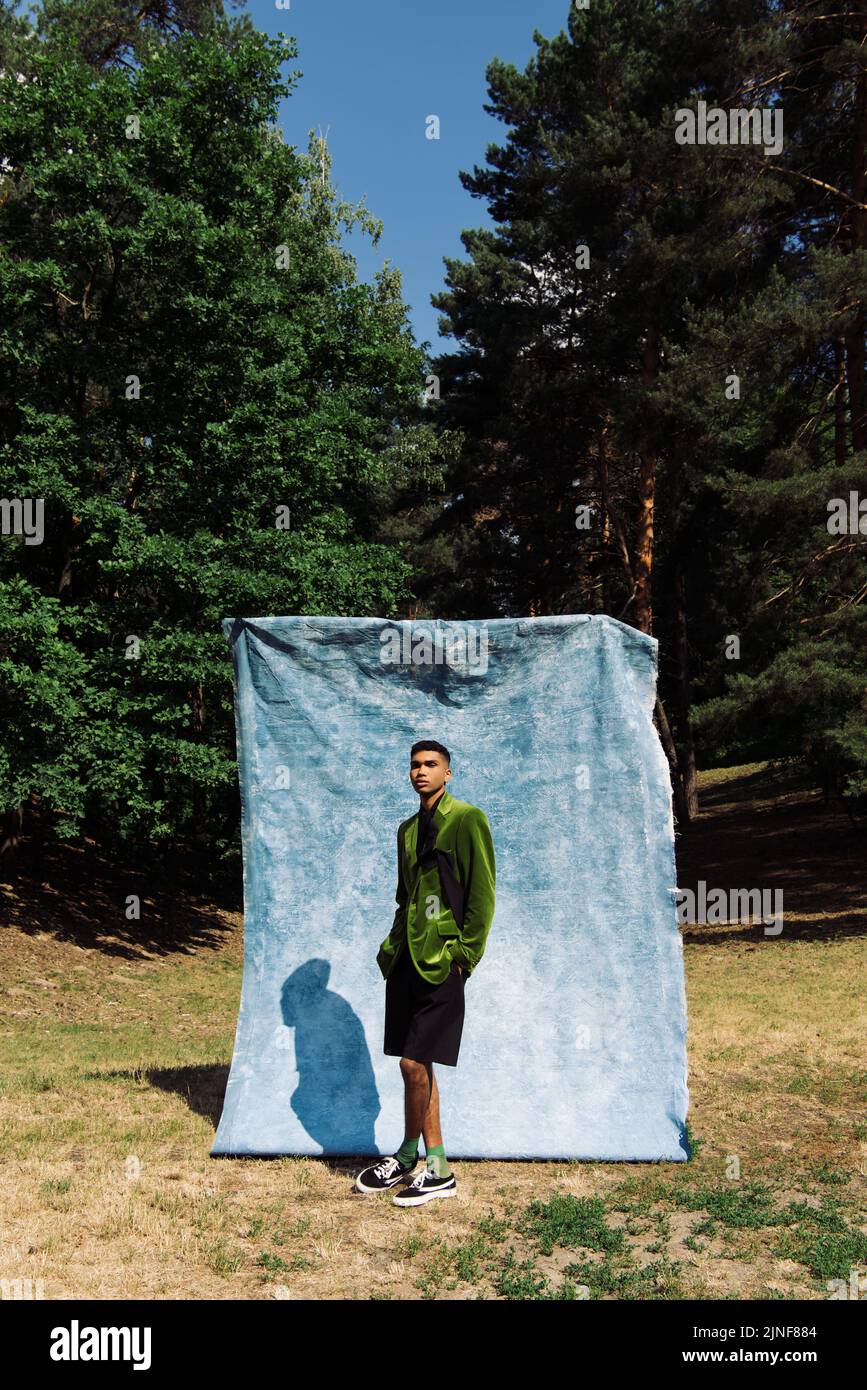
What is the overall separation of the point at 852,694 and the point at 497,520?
1434 cm

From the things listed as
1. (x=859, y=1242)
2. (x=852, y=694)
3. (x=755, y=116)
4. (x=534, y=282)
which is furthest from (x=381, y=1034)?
(x=534, y=282)

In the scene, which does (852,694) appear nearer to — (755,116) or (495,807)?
(755,116)

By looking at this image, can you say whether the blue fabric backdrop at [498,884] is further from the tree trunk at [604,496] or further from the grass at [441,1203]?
the tree trunk at [604,496]

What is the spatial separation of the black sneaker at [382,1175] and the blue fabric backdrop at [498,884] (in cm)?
50

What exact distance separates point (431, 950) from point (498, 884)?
1.03m

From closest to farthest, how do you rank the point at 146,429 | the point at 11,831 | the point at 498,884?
the point at 498,884 < the point at 146,429 < the point at 11,831

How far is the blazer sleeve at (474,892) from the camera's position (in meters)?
5.72

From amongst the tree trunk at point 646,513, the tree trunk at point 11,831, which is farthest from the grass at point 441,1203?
the tree trunk at point 646,513

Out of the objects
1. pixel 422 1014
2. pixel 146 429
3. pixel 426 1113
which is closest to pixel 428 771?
pixel 422 1014

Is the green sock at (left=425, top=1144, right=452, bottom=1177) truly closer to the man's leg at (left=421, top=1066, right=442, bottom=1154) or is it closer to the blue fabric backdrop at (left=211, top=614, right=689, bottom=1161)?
the man's leg at (left=421, top=1066, right=442, bottom=1154)

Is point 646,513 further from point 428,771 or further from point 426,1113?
point 426,1113

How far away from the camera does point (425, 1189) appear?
5.72 meters

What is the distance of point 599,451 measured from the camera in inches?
1102

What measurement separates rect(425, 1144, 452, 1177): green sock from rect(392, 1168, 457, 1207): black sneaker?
18 mm
